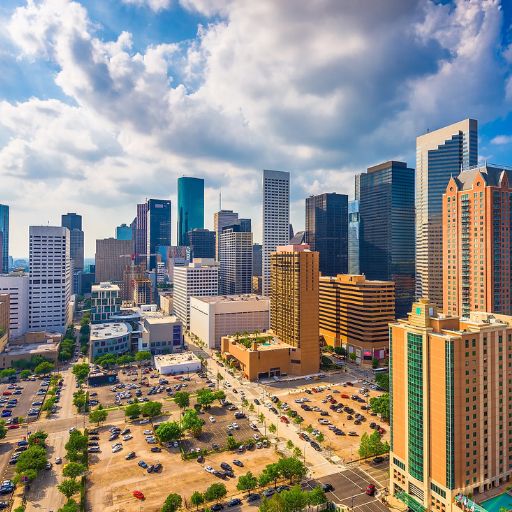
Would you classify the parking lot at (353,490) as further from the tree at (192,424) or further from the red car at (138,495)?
the tree at (192,424)

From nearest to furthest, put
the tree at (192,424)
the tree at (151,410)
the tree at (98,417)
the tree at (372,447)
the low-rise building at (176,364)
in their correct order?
1. the tree at (372,447)
2. the tree at (192,424)
3. the tree at (98,417)
4. the tree at (151,410)
5. the low-rise building at (176,364)

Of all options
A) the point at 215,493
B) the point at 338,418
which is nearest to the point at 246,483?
the point at 215,493

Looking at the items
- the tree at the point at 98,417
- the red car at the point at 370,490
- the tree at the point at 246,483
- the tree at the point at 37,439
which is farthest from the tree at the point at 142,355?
the red car at the point at 370,490

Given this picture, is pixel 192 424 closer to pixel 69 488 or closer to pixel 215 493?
pixel 215 493

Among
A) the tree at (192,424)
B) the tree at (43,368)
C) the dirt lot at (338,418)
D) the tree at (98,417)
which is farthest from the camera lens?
the tree at (43,368)

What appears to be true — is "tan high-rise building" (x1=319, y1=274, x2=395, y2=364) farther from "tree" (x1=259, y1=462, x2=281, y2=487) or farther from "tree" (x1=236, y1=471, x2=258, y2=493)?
"tree" (x1=236, y1=471, x2=258, y2=493)

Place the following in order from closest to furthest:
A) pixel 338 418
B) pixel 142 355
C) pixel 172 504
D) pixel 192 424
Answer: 1. pixel 172 504
2. pixel 192 424
3. pixel 338 418
4. pixel 142 355

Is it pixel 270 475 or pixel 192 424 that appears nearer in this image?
pixel 270 475
